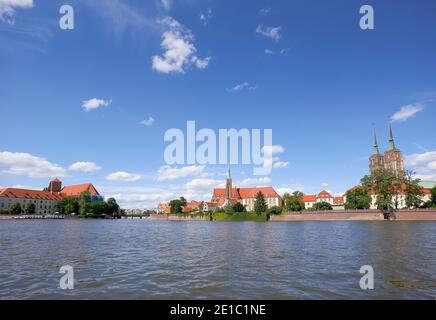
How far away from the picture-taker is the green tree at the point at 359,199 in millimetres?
96125

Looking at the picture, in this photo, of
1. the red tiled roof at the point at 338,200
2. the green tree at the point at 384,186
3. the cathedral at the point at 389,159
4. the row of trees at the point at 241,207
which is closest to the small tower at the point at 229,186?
the row of trees at the point at 241,207

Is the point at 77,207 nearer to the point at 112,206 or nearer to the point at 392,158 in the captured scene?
the point at 112,206

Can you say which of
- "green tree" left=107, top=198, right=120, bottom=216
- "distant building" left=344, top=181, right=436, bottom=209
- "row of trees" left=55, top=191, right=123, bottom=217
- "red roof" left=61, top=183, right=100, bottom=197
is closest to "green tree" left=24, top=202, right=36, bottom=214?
"row of trees" left=55, top=191, right=123, bottom=217

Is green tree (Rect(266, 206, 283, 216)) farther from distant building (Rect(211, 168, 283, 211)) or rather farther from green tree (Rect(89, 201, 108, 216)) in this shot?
green tree (Rect(89, 201, 108, 216))

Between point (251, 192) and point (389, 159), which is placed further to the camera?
point (251, 192)

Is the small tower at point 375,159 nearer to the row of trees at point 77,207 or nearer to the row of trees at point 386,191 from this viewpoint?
the row of trees at point 386,191

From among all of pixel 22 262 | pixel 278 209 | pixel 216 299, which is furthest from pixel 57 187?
pixel 216 299

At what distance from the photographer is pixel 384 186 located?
8794 cm

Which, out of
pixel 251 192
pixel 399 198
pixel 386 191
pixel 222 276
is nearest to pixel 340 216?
pixel 386 191

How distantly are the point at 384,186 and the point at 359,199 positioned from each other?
1112 cm

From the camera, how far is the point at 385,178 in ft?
293

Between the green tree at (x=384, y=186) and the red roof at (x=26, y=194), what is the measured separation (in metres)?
161

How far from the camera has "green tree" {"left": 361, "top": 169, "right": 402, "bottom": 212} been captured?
8694 centimetres
